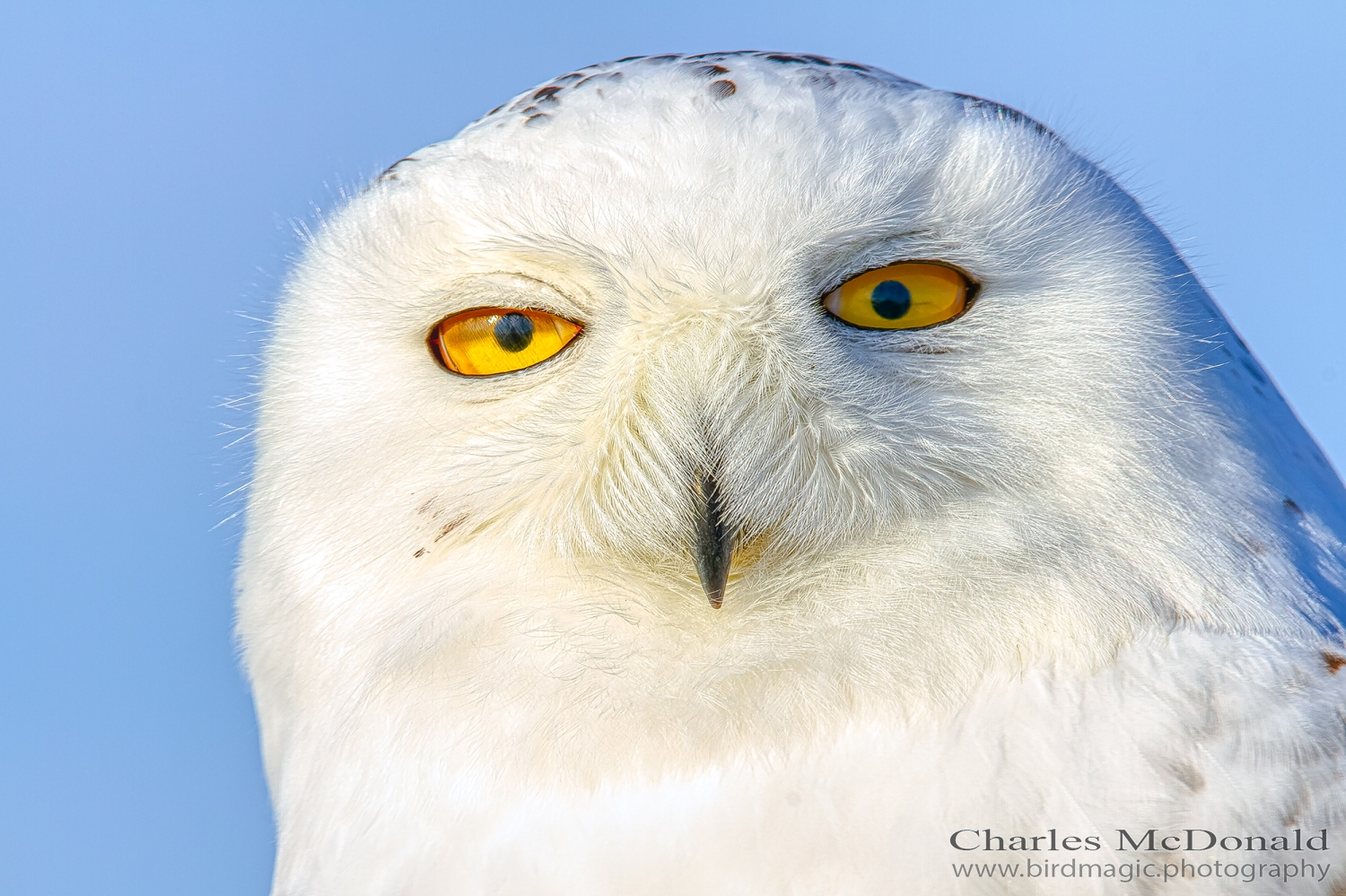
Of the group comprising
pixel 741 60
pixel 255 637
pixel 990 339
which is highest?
pixel 741 60

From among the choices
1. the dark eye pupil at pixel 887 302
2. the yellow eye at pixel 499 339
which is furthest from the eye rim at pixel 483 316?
the dark eye pupil at pixel 887 302

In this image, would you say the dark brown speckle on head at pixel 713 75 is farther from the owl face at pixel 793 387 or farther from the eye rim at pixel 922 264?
the eye rim at pixel 922 264

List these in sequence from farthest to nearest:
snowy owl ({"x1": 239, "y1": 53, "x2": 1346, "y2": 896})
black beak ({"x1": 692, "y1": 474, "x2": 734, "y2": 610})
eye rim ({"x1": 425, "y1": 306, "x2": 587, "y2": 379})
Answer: eye rim ({"x1": 425, "y1": 306, "x2": 587, "y2": 379}) < black beak ({"x1": 692, "y1": 474, "x2": 734, "y2": 610}) < snowy owl ({"x1": 239, "y1": 53, "x2": 1346, "y2": 896})

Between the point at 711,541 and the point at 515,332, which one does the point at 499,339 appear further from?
the point at 711,541

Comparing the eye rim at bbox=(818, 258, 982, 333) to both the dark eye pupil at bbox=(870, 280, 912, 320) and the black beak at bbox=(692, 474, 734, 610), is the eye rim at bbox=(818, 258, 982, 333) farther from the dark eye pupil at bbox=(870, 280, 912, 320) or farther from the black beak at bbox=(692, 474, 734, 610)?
the black beak at bbox=(692, 474, 734, 610)

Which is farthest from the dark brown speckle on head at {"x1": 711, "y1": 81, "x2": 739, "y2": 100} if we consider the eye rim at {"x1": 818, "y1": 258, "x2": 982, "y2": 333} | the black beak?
the black beak

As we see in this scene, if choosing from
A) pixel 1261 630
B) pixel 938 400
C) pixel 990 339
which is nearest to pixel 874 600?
pixel 938 400

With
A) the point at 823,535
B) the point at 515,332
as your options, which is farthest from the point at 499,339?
the point at 823,535

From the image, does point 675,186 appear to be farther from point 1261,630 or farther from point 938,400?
point 1261,630
